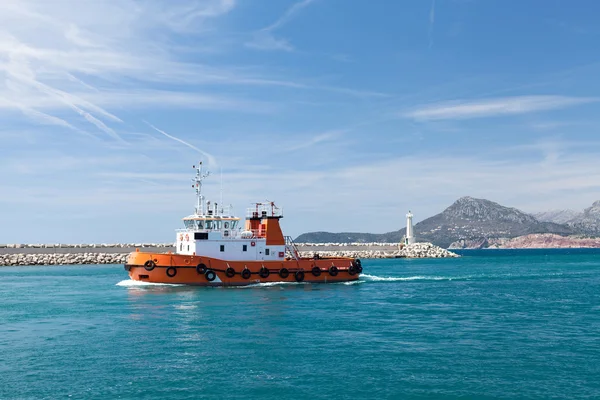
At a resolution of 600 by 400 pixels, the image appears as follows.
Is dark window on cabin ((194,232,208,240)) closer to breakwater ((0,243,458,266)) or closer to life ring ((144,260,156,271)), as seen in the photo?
life ring ((144,260,156,271))

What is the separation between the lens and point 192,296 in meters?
33.4

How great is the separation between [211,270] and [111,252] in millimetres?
50633

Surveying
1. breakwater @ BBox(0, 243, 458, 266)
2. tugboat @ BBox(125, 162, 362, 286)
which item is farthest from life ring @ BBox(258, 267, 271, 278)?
breakwater @ BBox(0, 243, 458, 266)

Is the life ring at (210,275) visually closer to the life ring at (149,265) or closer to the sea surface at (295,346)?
the sea surface at (295,346)

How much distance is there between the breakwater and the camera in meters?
73.7

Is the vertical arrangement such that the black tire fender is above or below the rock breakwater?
below

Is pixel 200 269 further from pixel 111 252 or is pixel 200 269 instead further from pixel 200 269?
pixel 111 252

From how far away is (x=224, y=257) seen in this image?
127ft

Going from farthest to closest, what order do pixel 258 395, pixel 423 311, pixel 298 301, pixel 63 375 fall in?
pixel 298 301 < pixel 423 311 < pixel 63 375 < pixel 258 395

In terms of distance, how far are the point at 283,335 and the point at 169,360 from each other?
528 centimetres

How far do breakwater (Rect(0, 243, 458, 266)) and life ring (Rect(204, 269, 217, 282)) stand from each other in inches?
995

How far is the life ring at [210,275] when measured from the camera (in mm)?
37344

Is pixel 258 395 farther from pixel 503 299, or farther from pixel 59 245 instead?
pixel 59 245

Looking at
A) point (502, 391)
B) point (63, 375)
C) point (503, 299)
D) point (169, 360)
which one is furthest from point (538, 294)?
point (63, 375)
